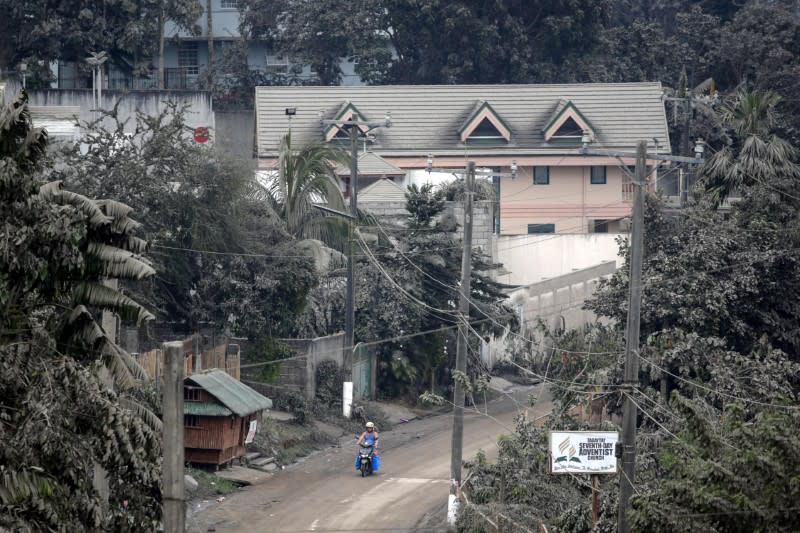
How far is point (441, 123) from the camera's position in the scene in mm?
61062

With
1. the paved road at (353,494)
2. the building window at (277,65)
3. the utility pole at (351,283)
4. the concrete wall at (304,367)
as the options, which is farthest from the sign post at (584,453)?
the building window at (277,65)

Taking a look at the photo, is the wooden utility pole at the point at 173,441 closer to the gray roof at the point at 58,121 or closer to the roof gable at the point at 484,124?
the gray roof at the point at 58,121

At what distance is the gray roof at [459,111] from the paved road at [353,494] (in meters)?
25.1

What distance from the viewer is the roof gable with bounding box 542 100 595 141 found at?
5975 cm

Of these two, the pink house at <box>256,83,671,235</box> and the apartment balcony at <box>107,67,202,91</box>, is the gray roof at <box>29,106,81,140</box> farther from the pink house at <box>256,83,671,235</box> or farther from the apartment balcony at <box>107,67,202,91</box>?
the apartment balcony at <box>107,67,202,91</box>

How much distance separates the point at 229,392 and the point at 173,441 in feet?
57.3

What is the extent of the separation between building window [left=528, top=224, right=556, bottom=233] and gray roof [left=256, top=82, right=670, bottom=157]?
3434 mm

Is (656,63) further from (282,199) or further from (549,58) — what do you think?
(282,199)

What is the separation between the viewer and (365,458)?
99.9 ft

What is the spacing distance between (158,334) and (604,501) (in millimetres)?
16521

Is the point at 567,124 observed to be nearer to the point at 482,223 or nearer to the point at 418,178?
the point at 418,178

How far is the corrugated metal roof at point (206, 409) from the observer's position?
94.7ft

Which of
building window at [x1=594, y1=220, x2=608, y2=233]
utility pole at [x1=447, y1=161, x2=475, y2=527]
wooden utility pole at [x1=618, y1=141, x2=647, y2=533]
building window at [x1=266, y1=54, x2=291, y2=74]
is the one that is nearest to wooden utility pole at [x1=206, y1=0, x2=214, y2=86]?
building window at [x1=266, y1=54, x2=291, y2=74]

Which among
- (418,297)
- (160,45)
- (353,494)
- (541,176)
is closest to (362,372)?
(418,297)
